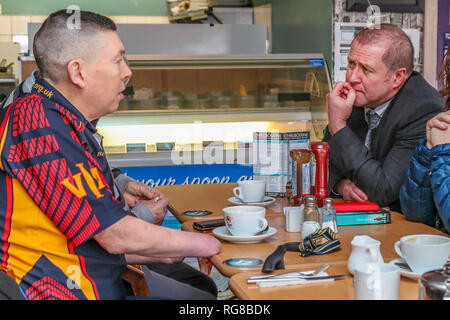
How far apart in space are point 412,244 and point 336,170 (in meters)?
1.23

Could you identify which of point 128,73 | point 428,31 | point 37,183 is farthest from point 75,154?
point 428,31

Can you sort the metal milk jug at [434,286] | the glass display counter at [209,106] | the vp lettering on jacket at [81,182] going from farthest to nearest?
the glass display counter at [209,106] < the vp lettering on jacket at [81,182] < the metal milk jug at [434,286]

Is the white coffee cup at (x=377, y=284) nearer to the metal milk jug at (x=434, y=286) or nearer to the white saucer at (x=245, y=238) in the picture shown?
the metal milk jug at (x=434, y=286)

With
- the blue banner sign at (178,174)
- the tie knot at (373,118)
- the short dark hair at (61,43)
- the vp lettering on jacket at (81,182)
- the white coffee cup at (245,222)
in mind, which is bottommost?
the blue banner sign at (178,174)

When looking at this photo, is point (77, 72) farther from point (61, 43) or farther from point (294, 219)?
point (294, 219)

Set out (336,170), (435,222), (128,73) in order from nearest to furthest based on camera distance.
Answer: (128,73), (435,222), (336,170)

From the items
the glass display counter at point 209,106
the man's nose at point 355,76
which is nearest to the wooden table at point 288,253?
the man's nose at point 355,76

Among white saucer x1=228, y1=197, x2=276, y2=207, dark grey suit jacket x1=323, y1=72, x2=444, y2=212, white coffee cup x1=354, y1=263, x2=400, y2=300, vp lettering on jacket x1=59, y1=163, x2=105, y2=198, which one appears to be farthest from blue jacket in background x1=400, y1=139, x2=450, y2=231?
vp lettering on jacket x1=59, y1=163, x2=105, y2=198

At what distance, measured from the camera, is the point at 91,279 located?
1.62 meters

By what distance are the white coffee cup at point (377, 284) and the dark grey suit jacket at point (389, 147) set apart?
3.88ft

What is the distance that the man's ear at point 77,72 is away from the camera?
66.4 inches

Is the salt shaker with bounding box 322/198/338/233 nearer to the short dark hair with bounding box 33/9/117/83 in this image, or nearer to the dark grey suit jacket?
the dark grey suit jacket

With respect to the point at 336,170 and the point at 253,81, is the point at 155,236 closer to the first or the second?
the point at 336,170

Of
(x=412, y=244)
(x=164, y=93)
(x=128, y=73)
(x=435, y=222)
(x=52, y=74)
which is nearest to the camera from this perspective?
(x=412, y=244)
